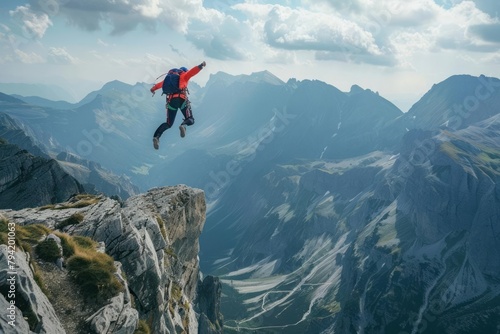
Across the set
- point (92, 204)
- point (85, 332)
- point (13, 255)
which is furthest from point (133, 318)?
point (92, 204)

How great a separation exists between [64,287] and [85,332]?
315cm

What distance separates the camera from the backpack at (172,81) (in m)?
27.9

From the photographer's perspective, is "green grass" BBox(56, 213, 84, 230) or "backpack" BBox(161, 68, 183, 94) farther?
"green grass" BBox(56, 213, 84, 230)

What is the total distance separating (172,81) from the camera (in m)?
27.9

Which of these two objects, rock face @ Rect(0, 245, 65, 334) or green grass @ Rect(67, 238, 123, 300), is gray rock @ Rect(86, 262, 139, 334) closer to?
green grass @ Rect(67, 238, 123, 300)

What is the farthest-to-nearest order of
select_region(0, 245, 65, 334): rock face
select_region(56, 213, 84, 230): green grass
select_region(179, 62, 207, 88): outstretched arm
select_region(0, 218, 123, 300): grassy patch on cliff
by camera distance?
select_region(56, 213, 84, 230): green grass
select_region(179, 62, 207, 88): outstretched arm
select_region(0, 218, 123, 300): grassy patch on cliff
select_region(0, 245, 65, 334): rock face

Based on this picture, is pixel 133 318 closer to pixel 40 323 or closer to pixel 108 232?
pixel 40 323

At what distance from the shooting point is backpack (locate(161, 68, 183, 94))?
27859 mm

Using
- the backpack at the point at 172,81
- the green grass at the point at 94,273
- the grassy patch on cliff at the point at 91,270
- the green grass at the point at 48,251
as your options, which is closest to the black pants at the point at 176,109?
the backpack at the point at 172,81

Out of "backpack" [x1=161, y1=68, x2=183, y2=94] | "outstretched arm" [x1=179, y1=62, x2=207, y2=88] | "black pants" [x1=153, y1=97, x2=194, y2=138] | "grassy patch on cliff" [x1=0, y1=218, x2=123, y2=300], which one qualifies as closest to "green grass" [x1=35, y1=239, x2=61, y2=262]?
"grassy patch on cliff" [x1=0, y1=218, x2=123, y2=300]

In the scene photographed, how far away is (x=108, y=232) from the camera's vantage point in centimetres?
3025
